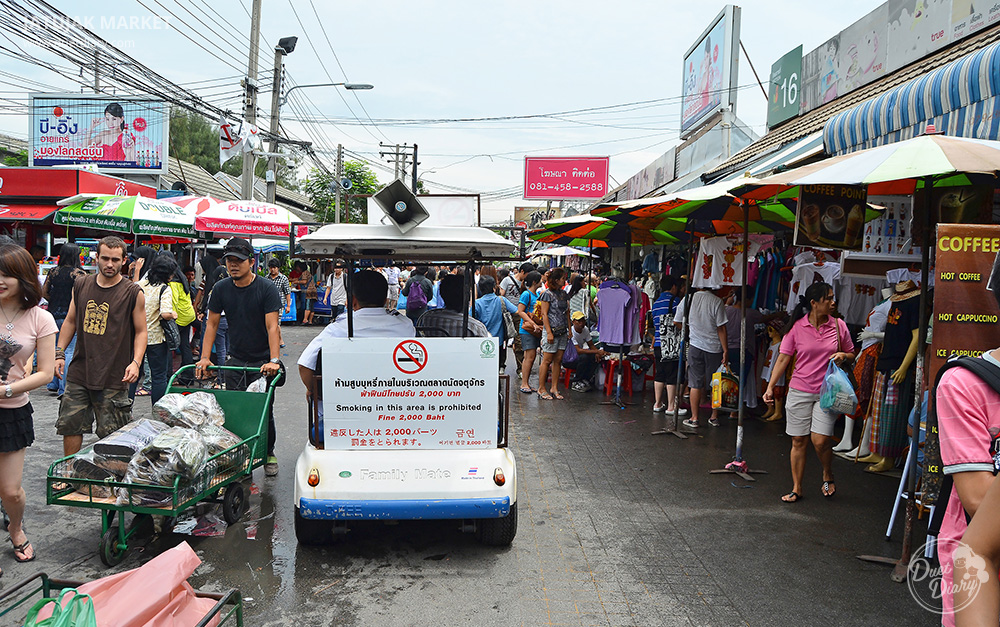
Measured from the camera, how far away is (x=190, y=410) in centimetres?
507

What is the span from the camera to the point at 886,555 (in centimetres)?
503

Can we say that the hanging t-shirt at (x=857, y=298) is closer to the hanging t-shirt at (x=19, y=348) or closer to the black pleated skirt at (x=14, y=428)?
the hanging t-shirt at (x=19, y=348)

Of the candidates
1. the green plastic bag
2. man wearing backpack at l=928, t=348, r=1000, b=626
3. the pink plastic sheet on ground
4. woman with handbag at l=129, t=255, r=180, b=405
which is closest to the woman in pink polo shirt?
man wearing backpack at l=928, t=348, r=1000, b=626

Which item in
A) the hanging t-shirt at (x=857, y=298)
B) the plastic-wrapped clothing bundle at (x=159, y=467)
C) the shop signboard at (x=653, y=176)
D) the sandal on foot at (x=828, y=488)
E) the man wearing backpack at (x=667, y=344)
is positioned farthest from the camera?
the shop signboard at (x=653, y=176)

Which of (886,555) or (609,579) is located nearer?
(609,579)

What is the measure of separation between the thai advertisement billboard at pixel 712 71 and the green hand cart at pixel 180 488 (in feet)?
42.3

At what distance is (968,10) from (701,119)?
9248 millimetres

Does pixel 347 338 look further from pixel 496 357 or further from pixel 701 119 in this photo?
pixel 701 119

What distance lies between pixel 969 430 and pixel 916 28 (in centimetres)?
912

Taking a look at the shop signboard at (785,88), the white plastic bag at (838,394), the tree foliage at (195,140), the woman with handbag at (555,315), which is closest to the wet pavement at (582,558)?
the white plastic bag at (838,394)

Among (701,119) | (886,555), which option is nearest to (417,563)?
(886,555)

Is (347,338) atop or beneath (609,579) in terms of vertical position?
atop

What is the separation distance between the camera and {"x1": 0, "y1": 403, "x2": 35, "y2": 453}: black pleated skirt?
4180 millimetres

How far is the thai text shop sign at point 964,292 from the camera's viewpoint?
13.9ft
